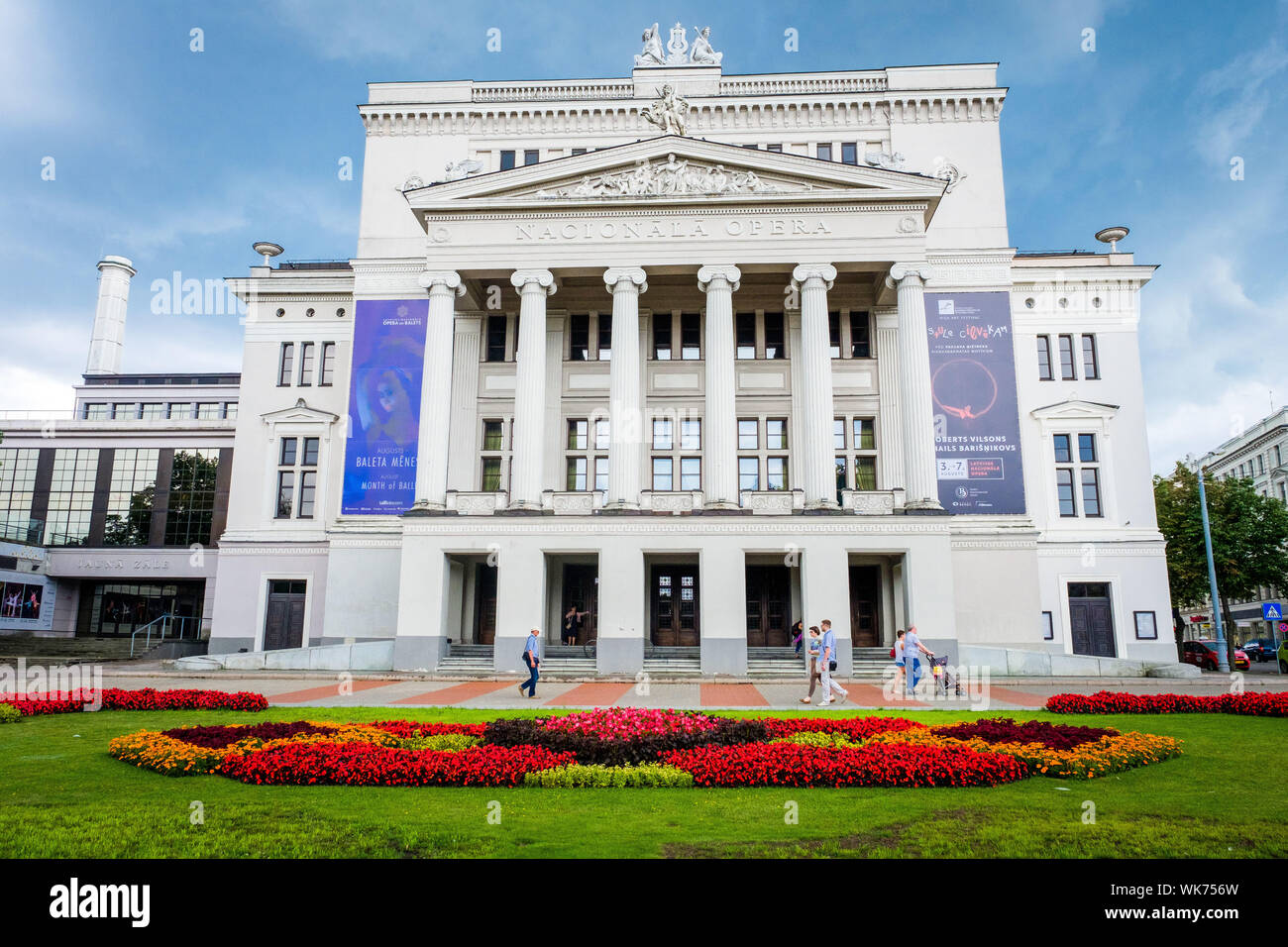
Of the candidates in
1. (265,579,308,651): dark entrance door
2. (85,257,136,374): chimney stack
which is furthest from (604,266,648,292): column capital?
(85,257,136,374): chimney stack

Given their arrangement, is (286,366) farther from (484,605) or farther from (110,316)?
(110,316)

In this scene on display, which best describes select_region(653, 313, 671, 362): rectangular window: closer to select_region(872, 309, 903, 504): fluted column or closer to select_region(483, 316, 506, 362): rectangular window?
select_region(483, 316, 506, 362): rectangular window

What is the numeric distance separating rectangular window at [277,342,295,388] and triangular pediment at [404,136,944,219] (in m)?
12.0

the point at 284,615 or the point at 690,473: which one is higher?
the point at 690,473

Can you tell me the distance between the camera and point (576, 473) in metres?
38.8

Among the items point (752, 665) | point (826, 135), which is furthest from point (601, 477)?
point (826, 135)

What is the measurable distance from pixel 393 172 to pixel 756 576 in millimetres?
28639

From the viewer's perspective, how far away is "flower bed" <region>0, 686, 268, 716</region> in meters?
18.4

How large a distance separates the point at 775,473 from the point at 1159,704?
68.6ft

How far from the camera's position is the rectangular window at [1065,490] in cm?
3919

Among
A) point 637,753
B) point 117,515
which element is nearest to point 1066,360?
point 637,753

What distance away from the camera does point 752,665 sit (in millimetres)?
31891

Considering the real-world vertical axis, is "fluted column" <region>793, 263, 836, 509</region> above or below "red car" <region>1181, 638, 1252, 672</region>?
above
